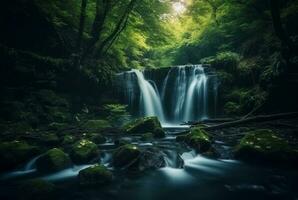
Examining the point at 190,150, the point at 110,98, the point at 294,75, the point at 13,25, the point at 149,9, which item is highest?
the point at 149,9

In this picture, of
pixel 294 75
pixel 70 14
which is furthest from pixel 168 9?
pixel 294 75

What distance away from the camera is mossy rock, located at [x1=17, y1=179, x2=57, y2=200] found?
489cm

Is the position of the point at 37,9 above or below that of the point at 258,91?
above

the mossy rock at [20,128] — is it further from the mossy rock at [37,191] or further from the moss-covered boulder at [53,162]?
the mossy rock at [37,191]

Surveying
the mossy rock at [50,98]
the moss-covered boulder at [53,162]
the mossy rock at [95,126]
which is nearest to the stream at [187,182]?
the moss-covered boulder at [53,162]

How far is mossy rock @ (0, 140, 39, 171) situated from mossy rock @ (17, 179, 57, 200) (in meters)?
1.80

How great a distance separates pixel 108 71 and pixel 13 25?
17.4 feet

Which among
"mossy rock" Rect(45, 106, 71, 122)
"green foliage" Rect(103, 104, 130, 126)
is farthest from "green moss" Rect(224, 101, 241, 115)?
"mossy rock" Rect(45, 106, 71, 122)

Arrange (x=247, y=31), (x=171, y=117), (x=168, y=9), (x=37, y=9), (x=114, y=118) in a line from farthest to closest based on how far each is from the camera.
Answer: (x=168, y=9)
(x=247, y=31)
(x=171, y=117)
(x=114, y=118)
(x=37, y=9)

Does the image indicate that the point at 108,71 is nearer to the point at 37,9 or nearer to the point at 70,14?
the point at 70,14

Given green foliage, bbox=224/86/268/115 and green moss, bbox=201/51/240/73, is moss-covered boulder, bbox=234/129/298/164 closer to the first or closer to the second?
green foliage, bbox=224/86/268/115

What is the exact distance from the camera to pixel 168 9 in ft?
62.0

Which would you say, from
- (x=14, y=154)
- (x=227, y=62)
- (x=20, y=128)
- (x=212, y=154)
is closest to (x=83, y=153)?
(x=14, y=154)

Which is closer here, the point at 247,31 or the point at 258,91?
the point at 258,91
